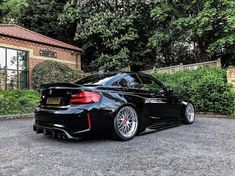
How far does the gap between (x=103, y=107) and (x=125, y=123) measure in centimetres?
63

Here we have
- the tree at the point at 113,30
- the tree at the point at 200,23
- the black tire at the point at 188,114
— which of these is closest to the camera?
the black tire at the point at 188,114

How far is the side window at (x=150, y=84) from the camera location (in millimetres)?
5559

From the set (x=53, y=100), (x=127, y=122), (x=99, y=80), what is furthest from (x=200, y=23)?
(x=53, y=100)

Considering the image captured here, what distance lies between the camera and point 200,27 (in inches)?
504

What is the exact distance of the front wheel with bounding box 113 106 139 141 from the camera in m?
4.53

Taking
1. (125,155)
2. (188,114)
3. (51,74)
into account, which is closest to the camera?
(125,155)

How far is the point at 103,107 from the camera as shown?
4402 mm

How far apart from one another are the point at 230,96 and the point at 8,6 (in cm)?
2084

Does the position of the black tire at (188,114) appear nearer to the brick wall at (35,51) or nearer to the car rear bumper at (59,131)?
the car rear bumper at (59,131)

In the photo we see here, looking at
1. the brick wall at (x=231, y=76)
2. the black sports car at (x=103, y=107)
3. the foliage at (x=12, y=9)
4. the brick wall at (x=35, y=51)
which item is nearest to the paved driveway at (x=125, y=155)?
the black sports car at (x=103, y=107)

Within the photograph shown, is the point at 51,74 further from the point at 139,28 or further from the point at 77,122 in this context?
the point at 77,122

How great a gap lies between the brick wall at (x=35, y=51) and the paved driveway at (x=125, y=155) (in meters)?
10.1

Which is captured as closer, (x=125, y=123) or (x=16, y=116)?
(x=125, y=123)

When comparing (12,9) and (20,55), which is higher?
(12,9)
